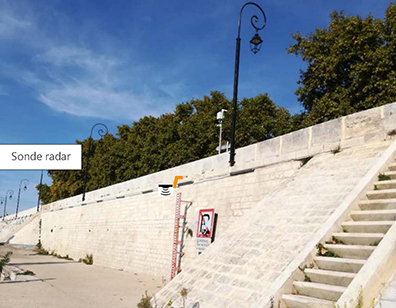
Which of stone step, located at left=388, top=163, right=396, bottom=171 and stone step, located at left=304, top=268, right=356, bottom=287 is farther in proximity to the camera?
stone step, located at left=388, top=163, right=396, bottom=171

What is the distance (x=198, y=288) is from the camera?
645 centimetres

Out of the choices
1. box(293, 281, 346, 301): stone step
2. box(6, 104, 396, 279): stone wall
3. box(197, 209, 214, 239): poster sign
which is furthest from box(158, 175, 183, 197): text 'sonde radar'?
box(293, 281, 346, 301): stone step

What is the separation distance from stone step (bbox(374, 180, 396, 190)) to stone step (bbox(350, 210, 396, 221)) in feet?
2.41

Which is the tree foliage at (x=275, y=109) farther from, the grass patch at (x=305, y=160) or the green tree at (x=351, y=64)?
the grass patch at (x=305, y=160)

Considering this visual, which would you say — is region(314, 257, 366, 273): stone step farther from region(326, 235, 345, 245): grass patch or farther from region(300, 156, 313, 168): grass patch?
region(300, 156, 313, 168): grass patch

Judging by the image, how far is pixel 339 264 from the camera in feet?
15.6

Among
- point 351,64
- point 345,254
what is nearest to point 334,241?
point 345,254

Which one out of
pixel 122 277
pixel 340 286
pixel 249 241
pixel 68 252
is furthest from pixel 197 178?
pixel 68 252

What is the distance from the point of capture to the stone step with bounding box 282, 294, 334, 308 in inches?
169

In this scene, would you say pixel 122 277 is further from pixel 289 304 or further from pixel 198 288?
pixel 289 304

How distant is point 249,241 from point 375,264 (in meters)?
2.97

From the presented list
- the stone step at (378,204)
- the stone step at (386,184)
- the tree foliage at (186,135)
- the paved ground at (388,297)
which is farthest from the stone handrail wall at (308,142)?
the tree foliage at (186,135)

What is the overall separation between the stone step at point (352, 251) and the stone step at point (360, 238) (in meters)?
0.18

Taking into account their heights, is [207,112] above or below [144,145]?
above
